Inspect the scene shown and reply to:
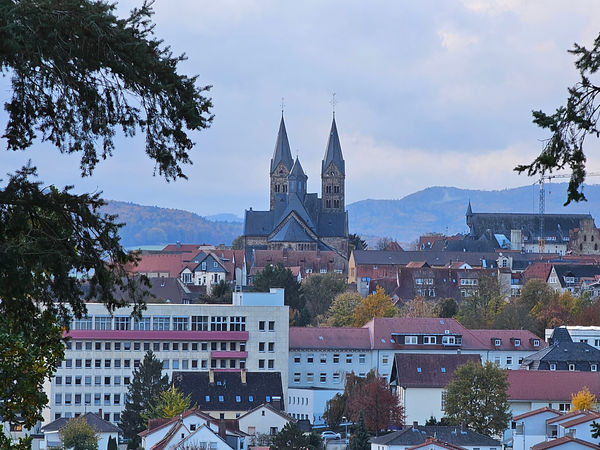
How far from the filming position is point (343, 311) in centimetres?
12694

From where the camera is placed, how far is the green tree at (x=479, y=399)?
252ft

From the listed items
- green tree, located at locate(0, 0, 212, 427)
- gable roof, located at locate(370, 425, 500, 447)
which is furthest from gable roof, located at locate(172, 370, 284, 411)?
green tree, located at locate(0, 0, 212, 427)

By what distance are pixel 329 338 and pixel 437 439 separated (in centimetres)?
3226

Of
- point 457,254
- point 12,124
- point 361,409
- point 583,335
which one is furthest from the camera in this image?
point 457,254

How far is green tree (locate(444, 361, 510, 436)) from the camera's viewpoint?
7681cm

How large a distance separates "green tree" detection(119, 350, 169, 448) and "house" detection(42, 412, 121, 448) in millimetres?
770

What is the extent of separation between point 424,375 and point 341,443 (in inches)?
608

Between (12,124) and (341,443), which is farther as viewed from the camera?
(341,443)

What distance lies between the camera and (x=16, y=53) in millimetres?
15508

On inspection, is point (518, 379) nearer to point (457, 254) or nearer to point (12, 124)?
point (12, 124)

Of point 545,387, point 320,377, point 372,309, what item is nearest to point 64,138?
point 545,387

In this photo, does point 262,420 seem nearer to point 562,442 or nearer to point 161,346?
point 161,346

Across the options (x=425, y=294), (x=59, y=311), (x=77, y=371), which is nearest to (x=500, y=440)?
(x=77, y=371)

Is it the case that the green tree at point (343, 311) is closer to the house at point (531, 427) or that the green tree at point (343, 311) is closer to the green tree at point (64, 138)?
the house at point (531, 427)
